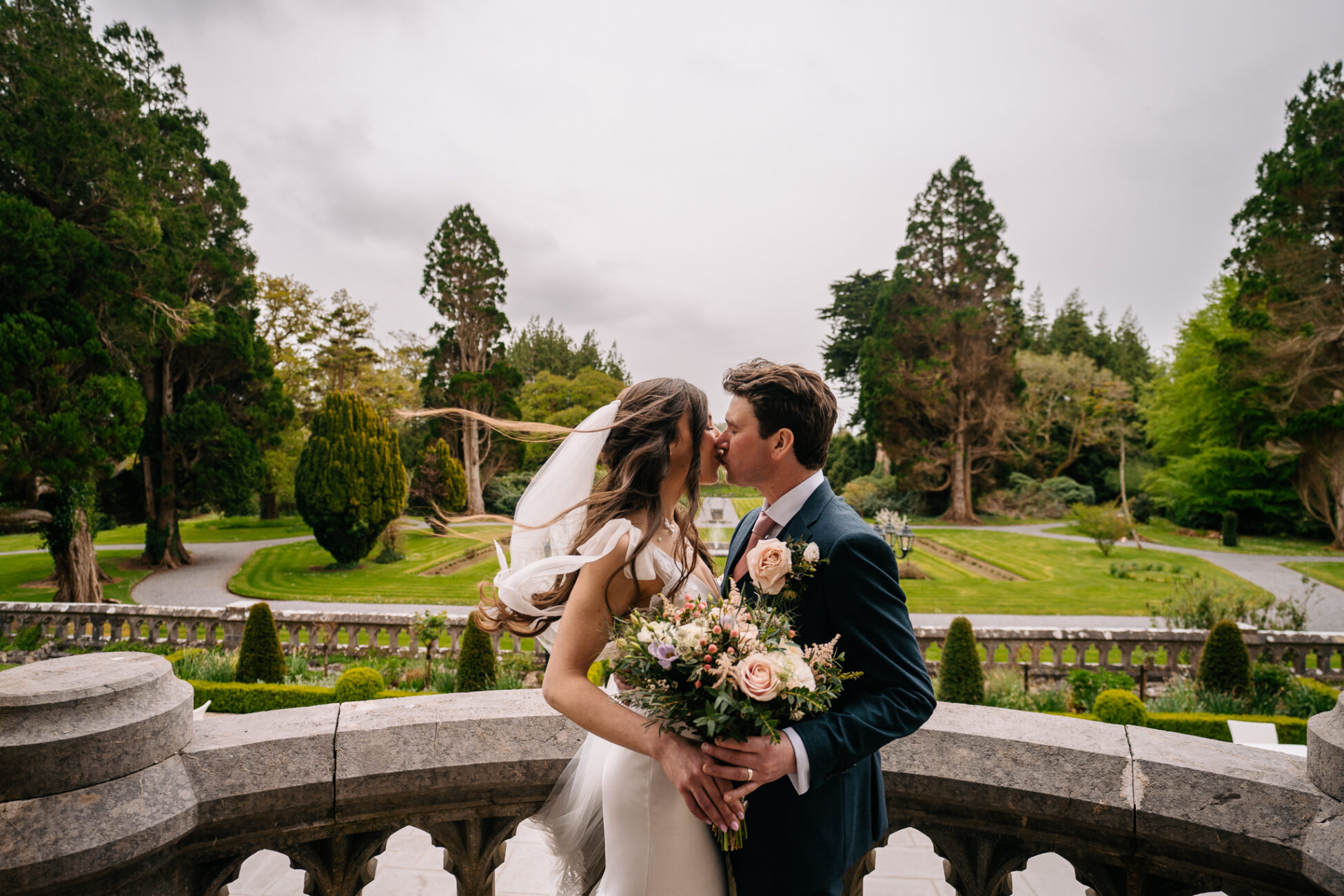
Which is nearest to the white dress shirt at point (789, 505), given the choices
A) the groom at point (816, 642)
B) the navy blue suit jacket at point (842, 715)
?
the groom at point (816, 642)

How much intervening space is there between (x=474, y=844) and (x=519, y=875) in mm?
3291

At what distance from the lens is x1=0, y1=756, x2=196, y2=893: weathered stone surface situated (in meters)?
1.51

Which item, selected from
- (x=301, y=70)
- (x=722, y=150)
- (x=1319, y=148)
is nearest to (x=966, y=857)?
(x=301, y=70)

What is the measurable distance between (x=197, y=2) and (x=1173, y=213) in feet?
97.1

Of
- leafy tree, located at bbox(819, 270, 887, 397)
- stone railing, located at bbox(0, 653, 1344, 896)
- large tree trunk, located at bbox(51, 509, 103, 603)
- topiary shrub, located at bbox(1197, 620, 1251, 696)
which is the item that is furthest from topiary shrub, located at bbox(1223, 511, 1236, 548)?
large tree trunk, located at bbox(51, 509, 103, 603)

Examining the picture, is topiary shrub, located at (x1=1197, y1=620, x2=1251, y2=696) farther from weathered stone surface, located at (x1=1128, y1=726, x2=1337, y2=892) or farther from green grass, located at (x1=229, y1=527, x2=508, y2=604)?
green grass, located at (x1=229, y1=527, x2=508, y2=604)

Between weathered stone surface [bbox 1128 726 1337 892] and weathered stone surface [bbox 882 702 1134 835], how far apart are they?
0.07 metres

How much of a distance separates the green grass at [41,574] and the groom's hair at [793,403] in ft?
68.7

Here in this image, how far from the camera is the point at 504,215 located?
4066 centimetres

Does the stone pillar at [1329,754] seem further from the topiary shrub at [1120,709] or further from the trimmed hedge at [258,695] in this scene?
the trimmed hedge at [258,695]

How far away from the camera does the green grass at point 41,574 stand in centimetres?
1686

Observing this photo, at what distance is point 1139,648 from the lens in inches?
415

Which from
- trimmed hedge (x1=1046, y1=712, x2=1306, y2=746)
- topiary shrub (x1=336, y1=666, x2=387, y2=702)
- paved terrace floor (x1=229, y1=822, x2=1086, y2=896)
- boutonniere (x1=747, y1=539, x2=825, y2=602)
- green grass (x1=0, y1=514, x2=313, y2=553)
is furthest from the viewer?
green grass (x1=0, y1=514, x2=313, y2=553)

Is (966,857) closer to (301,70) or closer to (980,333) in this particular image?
(301,70)
